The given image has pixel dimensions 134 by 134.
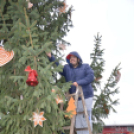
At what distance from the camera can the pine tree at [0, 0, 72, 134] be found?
9.27ft

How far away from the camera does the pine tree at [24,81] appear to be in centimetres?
283

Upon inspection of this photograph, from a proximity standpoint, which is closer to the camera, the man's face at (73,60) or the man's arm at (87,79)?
the man's arm at (87,79)

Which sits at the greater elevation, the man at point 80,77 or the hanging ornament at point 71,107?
the man at point 80,77

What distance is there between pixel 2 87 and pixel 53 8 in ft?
6.20

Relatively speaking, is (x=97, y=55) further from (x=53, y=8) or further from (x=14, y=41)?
(x=14, y=41)

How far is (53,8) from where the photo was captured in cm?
388

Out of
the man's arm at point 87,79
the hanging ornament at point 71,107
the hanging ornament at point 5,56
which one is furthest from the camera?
the man's arm at point 87,79

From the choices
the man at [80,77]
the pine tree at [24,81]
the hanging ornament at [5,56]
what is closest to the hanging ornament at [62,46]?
the man at [80,77]

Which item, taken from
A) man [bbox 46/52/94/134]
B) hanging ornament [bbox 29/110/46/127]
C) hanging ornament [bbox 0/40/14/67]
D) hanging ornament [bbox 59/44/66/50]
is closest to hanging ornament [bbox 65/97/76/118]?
man [bbox 46/52/94/134]

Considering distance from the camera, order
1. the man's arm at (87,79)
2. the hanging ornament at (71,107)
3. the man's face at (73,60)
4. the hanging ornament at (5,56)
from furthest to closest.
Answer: the man's face at (73,60) < the man's arm at (87,79) < the hanging ornament at (71,107) < the hanging ornament at (5,56)

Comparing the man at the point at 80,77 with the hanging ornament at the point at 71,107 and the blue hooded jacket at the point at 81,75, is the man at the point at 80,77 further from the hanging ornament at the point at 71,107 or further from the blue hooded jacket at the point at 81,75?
the hanging ornament at the point at 71,107

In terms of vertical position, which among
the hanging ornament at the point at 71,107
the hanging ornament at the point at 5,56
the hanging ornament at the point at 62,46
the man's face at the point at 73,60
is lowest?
the hanging ornament at the point at 71,107

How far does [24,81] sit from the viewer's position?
113 inches

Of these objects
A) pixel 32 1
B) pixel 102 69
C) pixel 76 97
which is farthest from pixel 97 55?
pixel 32 1
